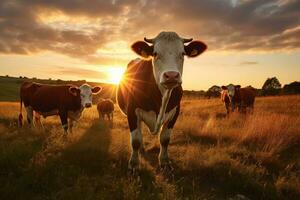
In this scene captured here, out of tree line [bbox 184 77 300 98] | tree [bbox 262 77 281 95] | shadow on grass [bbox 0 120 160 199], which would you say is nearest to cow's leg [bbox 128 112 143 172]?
shadow on grass [bbox 0 120 160 199]

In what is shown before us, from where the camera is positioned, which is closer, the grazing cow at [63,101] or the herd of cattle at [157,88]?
the herd of cattle at [157,88]

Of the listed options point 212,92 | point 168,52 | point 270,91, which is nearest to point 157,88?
point 168,52

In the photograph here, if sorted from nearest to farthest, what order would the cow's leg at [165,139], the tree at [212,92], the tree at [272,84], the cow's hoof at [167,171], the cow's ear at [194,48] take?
the cow's ear at [194,48] < the cow's hoof at [167,171] < the cow's leg at [165,139] < the tree at [212,92] < the tree at [272,84]

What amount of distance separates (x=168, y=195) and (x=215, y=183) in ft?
5.34

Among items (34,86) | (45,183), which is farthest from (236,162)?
(34,86)

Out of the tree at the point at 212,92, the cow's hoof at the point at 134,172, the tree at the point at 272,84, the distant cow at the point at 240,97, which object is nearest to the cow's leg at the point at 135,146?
the cow's hoof at the point at 134,172

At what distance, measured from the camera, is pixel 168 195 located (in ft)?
17.4

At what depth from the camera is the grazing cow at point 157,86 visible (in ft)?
18.6

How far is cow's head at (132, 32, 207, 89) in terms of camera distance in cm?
532

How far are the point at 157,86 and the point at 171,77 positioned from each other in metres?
1.51

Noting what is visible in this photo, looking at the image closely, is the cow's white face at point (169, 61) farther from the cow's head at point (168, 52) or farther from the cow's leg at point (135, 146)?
the cow's leg at point (135, 146)

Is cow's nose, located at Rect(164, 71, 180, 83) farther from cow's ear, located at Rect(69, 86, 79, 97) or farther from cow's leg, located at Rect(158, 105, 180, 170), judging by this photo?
cow's ear, located at Rect(69, 86, 79, 97)

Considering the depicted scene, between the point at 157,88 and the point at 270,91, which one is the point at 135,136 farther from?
the point at 270,91

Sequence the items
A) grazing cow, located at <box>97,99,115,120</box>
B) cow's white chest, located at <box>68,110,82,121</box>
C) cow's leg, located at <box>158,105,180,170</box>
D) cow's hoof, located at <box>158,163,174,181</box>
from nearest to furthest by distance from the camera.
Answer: cow's hoof, located at <box>158,163,174,181</box>
cow's leg, located at <box>158,105,180,170</box>
cow's white chest, located at <box>68,110,82,121</box>
grazing cow, located at <box>97,99,115,120</box>
